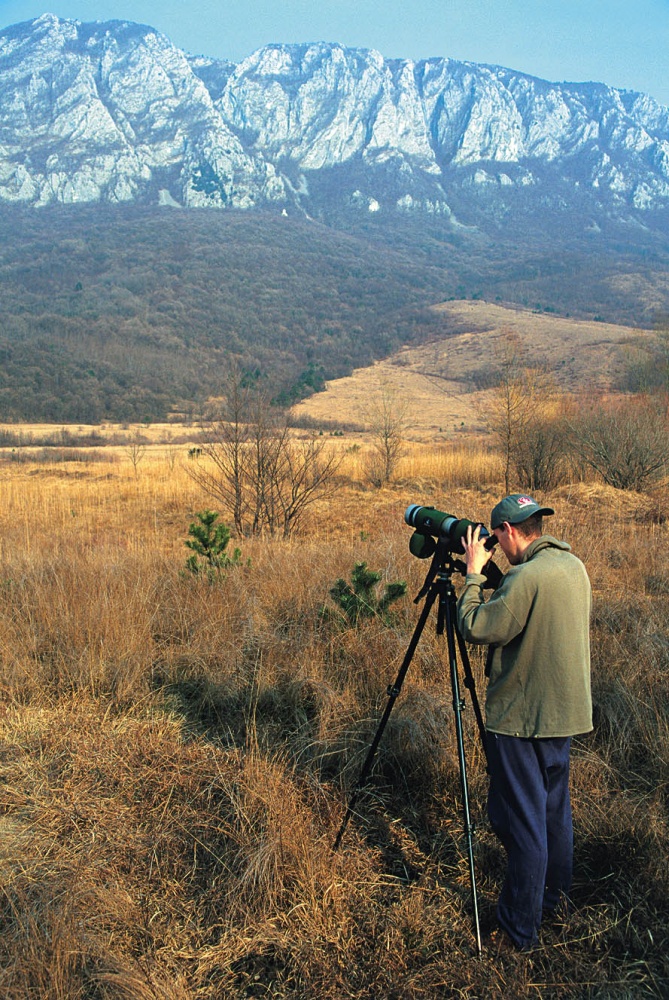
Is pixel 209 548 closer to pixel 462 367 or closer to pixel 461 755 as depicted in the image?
A: pixel 461 755

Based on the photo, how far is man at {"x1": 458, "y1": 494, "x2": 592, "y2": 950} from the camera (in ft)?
6.82

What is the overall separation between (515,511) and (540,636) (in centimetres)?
43

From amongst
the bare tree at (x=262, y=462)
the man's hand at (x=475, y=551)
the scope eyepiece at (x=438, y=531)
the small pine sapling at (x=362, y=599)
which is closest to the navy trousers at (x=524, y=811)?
the man's hand at (x=475, y=551)

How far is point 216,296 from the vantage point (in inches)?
3600

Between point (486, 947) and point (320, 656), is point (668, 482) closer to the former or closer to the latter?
point (320, 656)

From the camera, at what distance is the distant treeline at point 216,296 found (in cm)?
5141

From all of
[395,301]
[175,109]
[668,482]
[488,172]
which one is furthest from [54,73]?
[668,482]

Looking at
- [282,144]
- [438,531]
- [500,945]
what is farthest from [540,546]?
[282,144]

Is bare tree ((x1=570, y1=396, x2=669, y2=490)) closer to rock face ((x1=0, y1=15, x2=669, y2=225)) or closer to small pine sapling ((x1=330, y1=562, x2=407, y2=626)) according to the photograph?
small pine sapling ((x1=330, y1=562, x2=407, y2=626))

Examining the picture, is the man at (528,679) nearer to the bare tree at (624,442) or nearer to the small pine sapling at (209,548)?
the small pine sapling at (209,548)

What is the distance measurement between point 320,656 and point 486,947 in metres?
2.11

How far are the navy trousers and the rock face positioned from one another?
524ft

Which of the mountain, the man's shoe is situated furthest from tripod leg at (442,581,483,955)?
the mountain

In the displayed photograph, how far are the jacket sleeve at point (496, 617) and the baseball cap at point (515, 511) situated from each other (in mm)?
204
